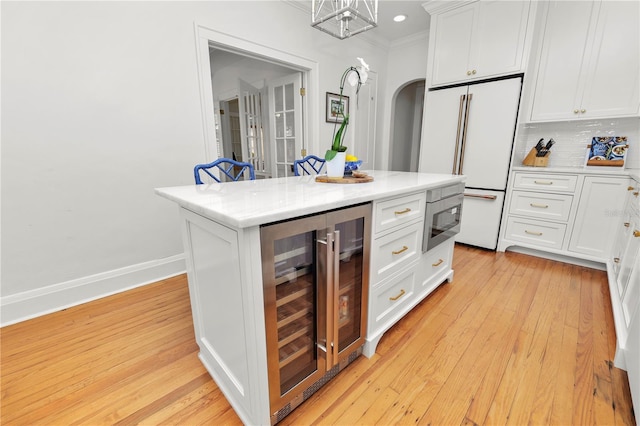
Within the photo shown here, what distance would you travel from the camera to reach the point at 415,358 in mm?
1470

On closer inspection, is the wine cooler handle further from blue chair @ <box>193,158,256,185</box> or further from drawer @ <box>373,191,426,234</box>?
blue chair @ <box>193,158,256,185</box>

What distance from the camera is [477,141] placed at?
9.65ft

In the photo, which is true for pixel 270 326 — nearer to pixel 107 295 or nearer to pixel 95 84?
pixel 107 295

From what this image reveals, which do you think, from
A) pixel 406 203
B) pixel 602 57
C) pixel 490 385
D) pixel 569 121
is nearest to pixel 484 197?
pixel 569 121

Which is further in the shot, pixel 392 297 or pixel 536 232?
pixel 536 232

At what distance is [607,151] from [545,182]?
25.7 inches

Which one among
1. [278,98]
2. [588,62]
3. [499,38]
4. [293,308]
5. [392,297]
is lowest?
[392,297]

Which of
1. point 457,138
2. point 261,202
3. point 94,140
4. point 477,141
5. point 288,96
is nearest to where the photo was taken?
point 261,202

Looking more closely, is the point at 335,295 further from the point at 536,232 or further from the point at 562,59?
the point at 562,59

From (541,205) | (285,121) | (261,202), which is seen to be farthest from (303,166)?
(541,205)

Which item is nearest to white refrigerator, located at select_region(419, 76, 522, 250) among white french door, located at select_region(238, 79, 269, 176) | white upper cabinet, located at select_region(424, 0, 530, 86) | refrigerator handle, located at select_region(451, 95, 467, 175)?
refrigerator handle, located at select_region(451, 95, 467, 175)

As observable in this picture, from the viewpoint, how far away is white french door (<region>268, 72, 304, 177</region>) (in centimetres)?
335

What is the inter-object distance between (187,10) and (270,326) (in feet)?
8.31

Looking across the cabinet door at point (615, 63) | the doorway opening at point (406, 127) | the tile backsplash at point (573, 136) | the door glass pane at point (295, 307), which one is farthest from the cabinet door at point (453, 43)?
the door glass pane at point (295, 307)
